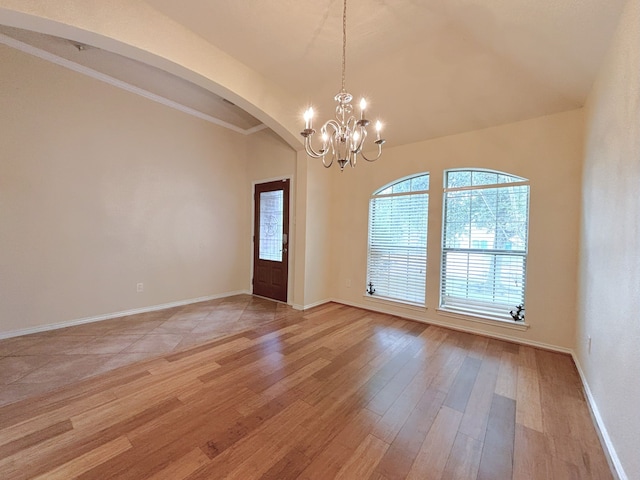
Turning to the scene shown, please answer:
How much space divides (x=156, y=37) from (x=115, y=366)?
9.83 ft

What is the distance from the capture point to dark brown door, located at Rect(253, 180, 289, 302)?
15.2ft

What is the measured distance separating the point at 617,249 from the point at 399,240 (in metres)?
2.50

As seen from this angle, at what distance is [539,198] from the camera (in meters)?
2.93

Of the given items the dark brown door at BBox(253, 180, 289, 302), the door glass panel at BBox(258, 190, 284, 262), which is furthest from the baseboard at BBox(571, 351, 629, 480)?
the door glass panel at BBox(258, 190, 284, 262)

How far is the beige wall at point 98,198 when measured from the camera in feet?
9.50

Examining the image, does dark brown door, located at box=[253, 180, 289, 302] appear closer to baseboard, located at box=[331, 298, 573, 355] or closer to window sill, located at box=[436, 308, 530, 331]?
baseboard, located at box=[331, 298, 573, 355]

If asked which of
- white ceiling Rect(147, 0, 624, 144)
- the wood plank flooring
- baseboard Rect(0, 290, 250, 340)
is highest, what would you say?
white ceiling Rect(147, 0, 624, 144)

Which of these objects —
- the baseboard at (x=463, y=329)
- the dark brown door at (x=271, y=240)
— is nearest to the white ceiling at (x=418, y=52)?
the dark brown door at (x=271, y=240)

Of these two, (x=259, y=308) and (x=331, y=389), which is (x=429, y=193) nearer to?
(x=331, y=389)

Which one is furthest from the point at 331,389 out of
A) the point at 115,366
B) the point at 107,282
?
the point at 107,282

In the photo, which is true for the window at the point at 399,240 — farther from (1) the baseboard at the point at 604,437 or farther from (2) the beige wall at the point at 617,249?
(1) the baseboard at the point at 604,437

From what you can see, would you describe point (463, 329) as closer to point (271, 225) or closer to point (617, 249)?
point (617, 249)

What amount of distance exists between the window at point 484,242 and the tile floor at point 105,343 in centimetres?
251

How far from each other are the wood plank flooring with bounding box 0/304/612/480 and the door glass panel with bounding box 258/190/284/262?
2306mm
